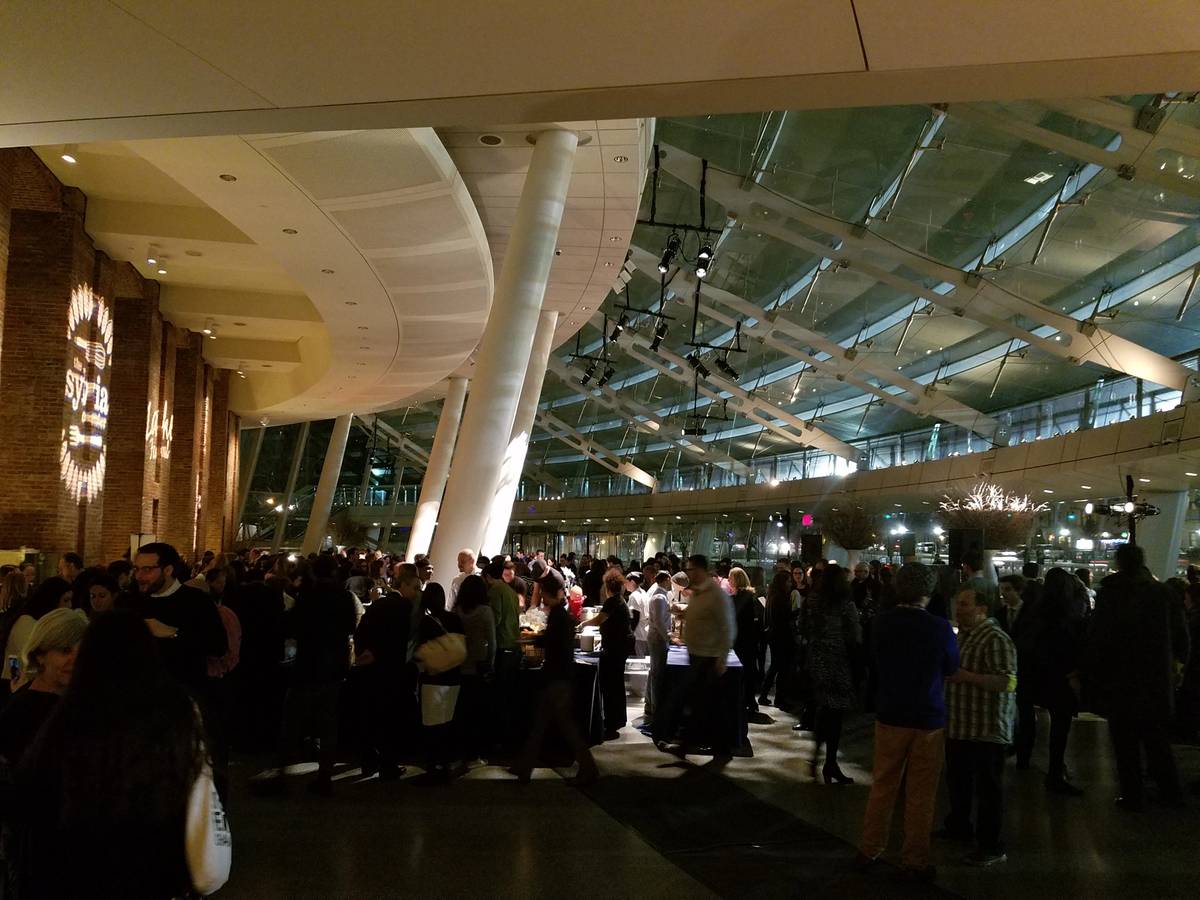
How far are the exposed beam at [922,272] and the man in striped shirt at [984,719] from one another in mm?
12723

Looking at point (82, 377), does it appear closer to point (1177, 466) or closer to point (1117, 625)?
point (1117, 625)

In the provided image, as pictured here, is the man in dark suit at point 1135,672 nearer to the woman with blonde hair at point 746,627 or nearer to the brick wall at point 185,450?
the woman with blonde hair at point 746,627

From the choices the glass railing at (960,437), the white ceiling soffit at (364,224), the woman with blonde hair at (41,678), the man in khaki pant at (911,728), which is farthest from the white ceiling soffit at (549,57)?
the glass railing at (960,437)

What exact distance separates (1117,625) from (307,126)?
19.9ft

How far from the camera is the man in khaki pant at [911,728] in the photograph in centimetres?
495

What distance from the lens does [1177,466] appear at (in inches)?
607

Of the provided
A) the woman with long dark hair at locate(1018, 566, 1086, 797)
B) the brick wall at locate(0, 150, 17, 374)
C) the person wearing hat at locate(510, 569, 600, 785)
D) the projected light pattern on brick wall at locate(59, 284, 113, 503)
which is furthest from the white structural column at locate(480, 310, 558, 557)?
the woman with long dark hair at locate(1018, 566, 1086, 797)

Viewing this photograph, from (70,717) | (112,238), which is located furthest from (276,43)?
(112,238)

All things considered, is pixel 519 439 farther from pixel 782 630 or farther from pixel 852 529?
pixel 852 529

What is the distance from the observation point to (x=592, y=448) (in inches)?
1679

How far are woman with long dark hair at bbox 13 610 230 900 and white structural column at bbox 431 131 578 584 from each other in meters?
7.48

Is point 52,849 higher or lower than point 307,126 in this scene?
lower

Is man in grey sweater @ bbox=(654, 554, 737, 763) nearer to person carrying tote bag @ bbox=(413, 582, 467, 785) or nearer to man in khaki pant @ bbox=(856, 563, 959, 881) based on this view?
person carrying tote bag @ bbox=(413, 582, 467, 785)

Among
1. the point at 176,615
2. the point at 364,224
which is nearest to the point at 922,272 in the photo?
the point at 364,224
